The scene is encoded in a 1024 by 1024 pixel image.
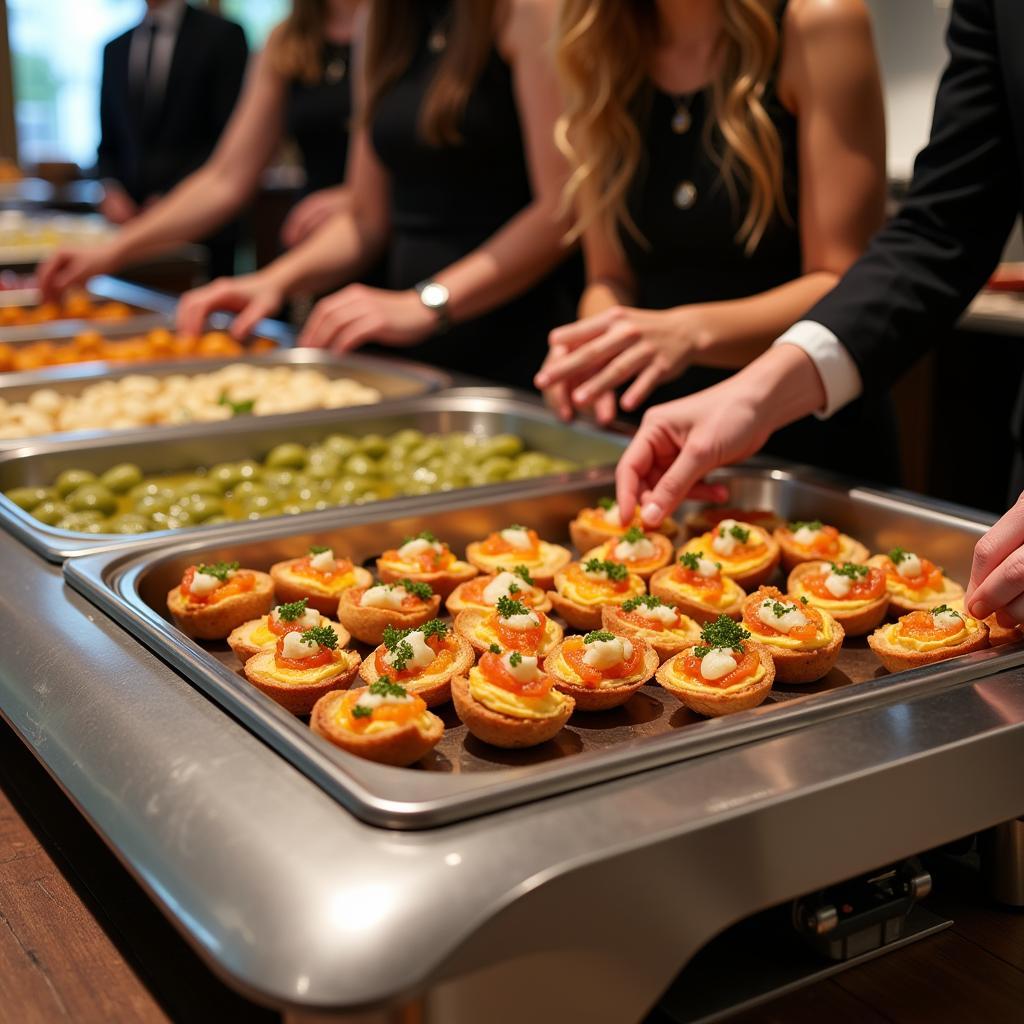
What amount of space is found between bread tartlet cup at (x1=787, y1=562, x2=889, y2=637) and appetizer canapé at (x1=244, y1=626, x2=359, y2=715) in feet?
1.66

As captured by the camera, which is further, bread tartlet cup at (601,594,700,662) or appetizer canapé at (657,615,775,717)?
bread tartlet cup at (601,594,700,662)

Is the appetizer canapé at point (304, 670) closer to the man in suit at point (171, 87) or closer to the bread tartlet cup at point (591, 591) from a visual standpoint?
the bread tartlet cup at point (591, 591)

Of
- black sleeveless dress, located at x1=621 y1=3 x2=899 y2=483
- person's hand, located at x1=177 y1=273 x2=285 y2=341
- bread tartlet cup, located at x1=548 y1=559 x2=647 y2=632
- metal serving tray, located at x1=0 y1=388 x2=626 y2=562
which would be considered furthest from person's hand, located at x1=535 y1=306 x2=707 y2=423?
person's hand, located at x1=177 y1=273 x2=285 y2=341

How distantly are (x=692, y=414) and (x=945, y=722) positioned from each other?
66cm

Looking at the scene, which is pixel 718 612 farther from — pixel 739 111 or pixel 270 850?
pixel 739 111

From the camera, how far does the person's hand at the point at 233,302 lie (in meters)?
3.02

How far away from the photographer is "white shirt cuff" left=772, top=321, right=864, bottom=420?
1639 millimetres

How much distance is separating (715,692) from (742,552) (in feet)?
1.39

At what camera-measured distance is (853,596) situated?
4.76 ft

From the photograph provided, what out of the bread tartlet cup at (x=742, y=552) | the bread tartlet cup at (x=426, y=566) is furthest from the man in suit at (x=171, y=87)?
the bread tartlet cup at (x=742, y=552)

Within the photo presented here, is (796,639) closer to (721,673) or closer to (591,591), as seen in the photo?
(721,673)

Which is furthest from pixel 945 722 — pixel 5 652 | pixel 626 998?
pixel 5 652

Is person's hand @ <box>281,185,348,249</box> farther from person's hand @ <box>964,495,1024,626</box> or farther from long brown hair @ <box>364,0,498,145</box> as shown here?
person's hand @ <box>964,495,1024,626</box>

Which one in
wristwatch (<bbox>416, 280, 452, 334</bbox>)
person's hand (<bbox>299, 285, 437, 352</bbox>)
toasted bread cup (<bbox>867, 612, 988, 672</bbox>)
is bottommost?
toasted bread cup (<bbox>867, 612, 988, 672</bbox>)
